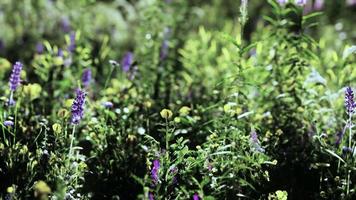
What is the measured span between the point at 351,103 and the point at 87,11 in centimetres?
242

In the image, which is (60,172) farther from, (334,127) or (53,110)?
(334,127)

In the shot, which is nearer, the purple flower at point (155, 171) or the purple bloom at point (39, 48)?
the purple flower at point (155, 171)

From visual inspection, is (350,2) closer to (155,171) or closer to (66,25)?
(66,25)

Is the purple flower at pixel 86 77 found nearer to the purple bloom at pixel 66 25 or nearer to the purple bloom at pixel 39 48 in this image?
the purple bloom at pixel 39 48

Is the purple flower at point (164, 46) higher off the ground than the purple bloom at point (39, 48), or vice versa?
the purple bloom at point (39, 48)

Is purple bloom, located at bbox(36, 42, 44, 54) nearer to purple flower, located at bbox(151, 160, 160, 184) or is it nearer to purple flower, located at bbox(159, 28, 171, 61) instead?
purple flower, located at bbox(159, 28, 171, 61)

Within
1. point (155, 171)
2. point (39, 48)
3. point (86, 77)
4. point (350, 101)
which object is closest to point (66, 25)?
point (39, 48)

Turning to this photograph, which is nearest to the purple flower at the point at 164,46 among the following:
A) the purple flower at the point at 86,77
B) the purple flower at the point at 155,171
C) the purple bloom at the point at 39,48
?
the purple flower at the point at 86,77

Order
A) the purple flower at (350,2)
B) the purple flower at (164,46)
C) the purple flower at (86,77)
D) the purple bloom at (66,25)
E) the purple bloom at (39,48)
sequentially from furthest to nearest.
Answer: the purple flower at (350,2) → the purple bloom at (66,25) → the purple bloom at (39,48) → the purple flower at (164,46) → the purple flower at (86,77)

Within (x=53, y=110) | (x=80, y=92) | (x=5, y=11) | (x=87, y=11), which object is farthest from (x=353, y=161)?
(x=5, y=11)

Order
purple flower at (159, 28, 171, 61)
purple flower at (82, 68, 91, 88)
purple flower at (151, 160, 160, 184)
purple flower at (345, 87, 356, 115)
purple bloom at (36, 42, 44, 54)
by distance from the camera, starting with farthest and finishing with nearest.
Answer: purple bloom at (36, 42, 44, 54) < purple flower at (159, 28, 171, 61) < purple flower at (82, 68, 91, 88) < purple flower at (345, 87, 356, 115) < purple flower at (151, 160, 160, 184)

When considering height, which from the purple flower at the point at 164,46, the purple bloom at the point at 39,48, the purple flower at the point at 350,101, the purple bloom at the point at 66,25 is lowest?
the purple flower at the point at 350,101

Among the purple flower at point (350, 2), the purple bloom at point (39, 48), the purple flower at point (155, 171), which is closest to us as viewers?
the purple flower at point (155, 171)

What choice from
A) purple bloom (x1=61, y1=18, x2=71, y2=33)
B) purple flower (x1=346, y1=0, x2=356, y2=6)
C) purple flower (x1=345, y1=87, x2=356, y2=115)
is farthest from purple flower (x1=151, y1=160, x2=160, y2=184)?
purple flower (x1=346, y1=0, x2=356, y2=6)
